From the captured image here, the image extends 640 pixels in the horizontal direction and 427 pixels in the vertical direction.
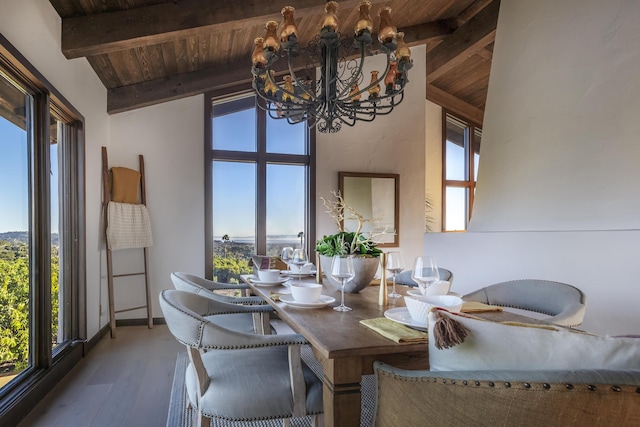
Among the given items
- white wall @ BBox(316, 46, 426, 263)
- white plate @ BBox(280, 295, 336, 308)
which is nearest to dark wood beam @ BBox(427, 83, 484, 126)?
white wall @ BBox(316, 46, 426, 263)

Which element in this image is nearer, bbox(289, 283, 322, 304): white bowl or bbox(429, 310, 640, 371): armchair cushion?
bbox(429, 310, 640, 371): armchair cushion

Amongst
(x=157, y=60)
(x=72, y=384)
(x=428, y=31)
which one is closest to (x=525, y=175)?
(x=428, y=31)

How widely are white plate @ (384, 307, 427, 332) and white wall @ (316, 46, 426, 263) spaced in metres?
3.24

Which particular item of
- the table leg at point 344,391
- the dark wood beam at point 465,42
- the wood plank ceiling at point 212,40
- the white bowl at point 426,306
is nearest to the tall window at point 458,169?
the wood plank ceiling at point 212,40

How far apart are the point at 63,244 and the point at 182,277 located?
4.41ft

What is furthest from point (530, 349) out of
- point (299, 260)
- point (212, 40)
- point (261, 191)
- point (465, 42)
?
point (465, 42)

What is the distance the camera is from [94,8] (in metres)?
2.71

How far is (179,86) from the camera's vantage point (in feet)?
13.6

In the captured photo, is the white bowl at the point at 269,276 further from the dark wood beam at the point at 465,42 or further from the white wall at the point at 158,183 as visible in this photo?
the dark wood beam at the point at 465,42

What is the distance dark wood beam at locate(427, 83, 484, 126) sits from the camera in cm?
620

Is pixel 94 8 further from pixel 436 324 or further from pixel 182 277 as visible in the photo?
pixel 436 324

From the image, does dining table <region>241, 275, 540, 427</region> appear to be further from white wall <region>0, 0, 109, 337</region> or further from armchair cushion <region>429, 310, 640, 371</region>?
white wall <region>0, 0, 109, 337</region>

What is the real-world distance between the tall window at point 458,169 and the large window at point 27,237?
5.24 m

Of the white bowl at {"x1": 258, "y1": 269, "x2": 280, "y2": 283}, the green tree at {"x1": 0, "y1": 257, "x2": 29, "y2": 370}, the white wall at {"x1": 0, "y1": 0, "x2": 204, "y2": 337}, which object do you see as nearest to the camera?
the green tree at {"x1": 0, "y1": 257, "x2": 29, "y2": 370}
